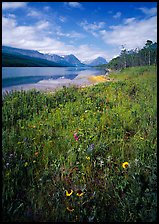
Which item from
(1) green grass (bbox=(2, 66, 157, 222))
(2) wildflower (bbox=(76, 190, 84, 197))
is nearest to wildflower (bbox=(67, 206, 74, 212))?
(1) green grass (bbox=(2, 66, 157, 222))

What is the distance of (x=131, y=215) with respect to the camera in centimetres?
196

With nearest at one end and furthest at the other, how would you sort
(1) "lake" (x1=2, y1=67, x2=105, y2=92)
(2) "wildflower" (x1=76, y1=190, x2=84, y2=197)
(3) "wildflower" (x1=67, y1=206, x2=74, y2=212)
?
(3) "wildflower" (x1=67, y1=206, x2=74, y2=212) → (2) "wildflower" (x1=76, y1=190, x2=84, y2=197) → (1) "lake" (x1=2, y1=67, x2=105, y2=92)

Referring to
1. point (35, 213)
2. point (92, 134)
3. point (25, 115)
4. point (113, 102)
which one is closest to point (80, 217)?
point (35, 213)

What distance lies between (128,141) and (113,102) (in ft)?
9.67

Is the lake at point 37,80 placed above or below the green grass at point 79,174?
above

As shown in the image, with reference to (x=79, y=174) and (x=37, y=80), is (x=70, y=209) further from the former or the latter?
(x=37, y=80)

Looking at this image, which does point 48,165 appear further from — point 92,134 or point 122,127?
point 122,127

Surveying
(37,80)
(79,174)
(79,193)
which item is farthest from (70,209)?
(37,80)

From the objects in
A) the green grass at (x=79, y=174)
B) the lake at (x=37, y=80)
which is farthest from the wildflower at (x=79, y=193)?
the lake at (x=37, y=80)

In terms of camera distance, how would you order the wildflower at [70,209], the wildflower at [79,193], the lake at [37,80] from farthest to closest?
the lake at [37,80]
the wildflower at [79,193]
the wildflower at [70,209]

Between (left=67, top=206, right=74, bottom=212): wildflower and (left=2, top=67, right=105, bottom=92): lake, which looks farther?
(left=2, top=67, right=105, bottom=92): lake

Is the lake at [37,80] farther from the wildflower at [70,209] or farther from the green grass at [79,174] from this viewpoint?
the wildflower at [70,209]

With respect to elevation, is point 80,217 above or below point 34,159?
below

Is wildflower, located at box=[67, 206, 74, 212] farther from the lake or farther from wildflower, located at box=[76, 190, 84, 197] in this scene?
the lake
